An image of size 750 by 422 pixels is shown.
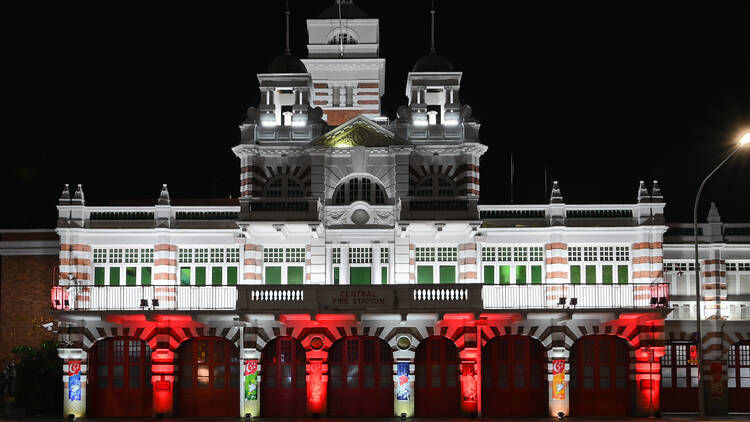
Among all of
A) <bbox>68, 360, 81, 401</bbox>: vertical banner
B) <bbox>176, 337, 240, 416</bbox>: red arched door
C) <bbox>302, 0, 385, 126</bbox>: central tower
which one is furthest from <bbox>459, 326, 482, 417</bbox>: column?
<bbox>68, 360, 81, 401</bbox>: vertical banner

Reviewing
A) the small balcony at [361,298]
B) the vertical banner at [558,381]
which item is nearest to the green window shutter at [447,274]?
the small balcony at [361,298]

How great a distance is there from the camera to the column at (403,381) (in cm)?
4500

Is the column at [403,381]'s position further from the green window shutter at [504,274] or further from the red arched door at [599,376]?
the red arched door at [599,376]

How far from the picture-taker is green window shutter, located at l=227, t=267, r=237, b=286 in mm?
46656

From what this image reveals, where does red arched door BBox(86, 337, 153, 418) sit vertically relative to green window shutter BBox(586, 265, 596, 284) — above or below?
below

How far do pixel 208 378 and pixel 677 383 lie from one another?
68.7ft

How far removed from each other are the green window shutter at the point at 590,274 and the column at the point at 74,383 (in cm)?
2237

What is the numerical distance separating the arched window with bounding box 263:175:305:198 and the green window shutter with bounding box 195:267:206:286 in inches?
172

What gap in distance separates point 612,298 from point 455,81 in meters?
11.9

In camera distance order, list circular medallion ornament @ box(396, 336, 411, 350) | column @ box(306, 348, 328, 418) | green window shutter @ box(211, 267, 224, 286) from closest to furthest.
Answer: column @ box(306, 348, 328, 418), circular medallion ornament @ box(396, 336, 411, 350), green window shutter @ box(211, 267, 224, 286)

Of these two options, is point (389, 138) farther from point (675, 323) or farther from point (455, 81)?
point (675, 323)

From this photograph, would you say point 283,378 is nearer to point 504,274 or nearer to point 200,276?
point 200,276

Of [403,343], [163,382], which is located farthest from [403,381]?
[163,382]

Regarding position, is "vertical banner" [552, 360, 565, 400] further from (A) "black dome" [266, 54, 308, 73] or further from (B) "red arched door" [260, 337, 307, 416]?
(A) "black dome" [266, 54, 308, 73]
